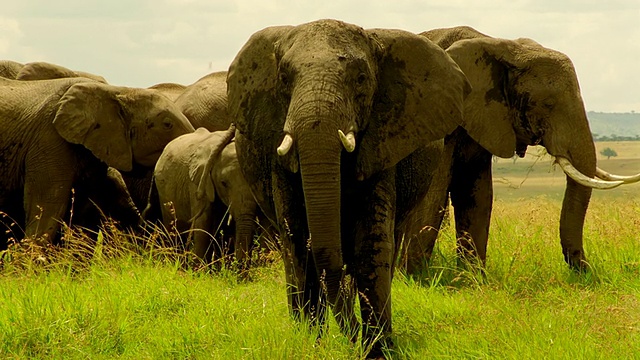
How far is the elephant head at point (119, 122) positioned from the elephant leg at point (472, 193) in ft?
11.5

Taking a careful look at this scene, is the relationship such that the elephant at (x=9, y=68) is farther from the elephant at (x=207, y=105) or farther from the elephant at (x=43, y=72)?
the elephant at (x=207, y=105)

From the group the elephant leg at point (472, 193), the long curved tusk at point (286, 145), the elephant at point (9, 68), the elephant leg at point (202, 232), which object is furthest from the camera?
the elephant at point (9, 68)

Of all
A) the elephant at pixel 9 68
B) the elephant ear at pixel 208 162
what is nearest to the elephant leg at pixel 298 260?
the elephant ear at pixel 208 162

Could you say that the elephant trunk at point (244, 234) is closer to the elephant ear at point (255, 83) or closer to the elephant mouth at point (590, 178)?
the elephant mouth at point (590, 178)

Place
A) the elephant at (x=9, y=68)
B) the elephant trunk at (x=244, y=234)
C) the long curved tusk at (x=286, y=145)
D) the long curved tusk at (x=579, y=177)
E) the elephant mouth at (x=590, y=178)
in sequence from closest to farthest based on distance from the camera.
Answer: the long curved tusk at (x=286, y=145) → the elephant mouth at (x=590, y=178) → the long curved tusk at (x=579, y=177) → the elephant trunk at (x=244, y=234) → the elephant at (x=9, y=68)

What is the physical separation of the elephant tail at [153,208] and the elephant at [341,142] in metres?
5.32

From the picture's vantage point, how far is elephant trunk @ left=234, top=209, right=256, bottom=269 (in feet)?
33.3

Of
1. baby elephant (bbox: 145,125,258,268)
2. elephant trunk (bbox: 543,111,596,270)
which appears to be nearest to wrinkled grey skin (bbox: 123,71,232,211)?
baby elephant (bbox: 145,125,258,268)

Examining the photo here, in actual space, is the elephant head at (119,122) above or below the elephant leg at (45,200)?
above

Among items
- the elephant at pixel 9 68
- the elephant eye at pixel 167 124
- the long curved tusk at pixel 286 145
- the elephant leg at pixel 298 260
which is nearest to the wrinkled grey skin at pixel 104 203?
the elephant eye at pixel 167 124

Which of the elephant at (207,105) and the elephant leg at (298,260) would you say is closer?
the elephant leg at (298,260)

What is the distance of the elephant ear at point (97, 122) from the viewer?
37.1 feet

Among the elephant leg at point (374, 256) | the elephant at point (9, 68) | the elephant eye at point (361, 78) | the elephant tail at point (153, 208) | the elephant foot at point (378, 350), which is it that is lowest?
the elephant tail at point (153, 208)

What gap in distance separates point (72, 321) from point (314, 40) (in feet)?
8.18
